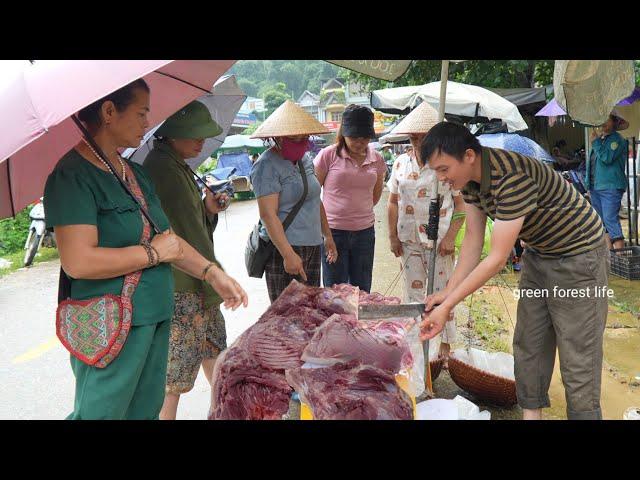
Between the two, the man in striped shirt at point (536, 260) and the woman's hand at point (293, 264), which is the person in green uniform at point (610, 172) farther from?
the woman's hand at point (293, 264)

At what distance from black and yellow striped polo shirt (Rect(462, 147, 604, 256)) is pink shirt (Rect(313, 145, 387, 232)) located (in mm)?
1614

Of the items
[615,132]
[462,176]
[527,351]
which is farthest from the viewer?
[615,132]

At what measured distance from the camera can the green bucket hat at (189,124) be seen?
9.96 ft

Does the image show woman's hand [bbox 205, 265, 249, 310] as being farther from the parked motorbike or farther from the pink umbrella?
the parked motorbike

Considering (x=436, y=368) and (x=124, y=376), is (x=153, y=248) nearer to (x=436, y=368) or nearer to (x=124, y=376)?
(x=124, y=376)

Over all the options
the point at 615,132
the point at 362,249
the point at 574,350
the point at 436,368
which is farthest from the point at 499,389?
the point at 615,132

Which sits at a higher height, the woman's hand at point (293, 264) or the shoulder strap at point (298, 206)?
the shoulder strap at point (298, 206)

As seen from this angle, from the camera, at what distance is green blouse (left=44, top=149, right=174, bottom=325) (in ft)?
6.68

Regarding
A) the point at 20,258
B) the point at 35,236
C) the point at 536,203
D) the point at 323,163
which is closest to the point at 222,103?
the point at 323,163

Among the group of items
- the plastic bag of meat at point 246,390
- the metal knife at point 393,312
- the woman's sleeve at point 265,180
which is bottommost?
the plastic bag of meat at point 246,390

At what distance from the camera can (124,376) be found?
215 cm

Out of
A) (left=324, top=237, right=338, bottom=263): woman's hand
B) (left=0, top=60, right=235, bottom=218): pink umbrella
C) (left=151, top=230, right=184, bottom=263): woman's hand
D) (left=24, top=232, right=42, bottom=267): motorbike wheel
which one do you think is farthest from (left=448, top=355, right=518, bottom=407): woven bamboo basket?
(left=24, top=232, right=42, bottom=267): motorbike wheel

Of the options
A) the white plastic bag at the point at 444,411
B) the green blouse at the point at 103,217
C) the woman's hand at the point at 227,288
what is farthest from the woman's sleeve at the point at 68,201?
the white plastic bag at the point at 444,411

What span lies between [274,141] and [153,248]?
1877 millimetres
